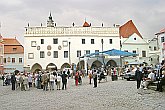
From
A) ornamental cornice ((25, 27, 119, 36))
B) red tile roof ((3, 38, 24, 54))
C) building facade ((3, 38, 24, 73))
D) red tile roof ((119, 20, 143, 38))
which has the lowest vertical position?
building facade ((3, 38, 24, 73))

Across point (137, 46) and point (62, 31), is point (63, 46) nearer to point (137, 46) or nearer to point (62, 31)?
point (62, 31)

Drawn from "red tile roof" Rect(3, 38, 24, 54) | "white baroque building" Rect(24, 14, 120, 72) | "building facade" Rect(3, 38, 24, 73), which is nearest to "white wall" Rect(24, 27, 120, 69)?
"white baroque building" Rect(24, 14, 120, 72)

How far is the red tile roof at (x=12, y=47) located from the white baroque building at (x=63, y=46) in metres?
14.7

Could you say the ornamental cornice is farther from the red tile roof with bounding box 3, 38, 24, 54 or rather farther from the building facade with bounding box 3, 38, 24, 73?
the red tile roof with bounding box 3, 38, 24, 54

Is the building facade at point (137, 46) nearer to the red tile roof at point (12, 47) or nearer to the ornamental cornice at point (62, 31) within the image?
the ornamental cornice at point (62, 31)

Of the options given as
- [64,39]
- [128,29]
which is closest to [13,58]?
[64,39]

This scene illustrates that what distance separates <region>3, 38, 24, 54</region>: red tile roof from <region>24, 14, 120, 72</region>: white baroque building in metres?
14.7

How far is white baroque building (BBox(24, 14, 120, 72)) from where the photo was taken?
61594 mm

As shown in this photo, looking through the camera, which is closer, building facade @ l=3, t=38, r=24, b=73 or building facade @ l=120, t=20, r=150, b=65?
building facade @ l=120, t=20, r=150, b=65

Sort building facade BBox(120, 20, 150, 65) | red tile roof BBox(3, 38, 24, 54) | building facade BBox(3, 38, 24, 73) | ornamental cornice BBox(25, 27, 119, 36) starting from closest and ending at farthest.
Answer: ornamental cornice BBox(25, 27, 119, 36), building facade BBox(120, 20, 150, 65), building facade BBox(3, 38, 24, 73), red tile roof BBox(3, 38, 24, 54)

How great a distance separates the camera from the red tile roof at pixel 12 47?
7588cm

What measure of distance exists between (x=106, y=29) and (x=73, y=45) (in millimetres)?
7632

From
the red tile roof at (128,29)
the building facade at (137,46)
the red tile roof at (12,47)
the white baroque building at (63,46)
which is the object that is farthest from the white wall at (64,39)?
the red tile roof at (12,47)

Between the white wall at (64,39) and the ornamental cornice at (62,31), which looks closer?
the white wall at (64,39)
